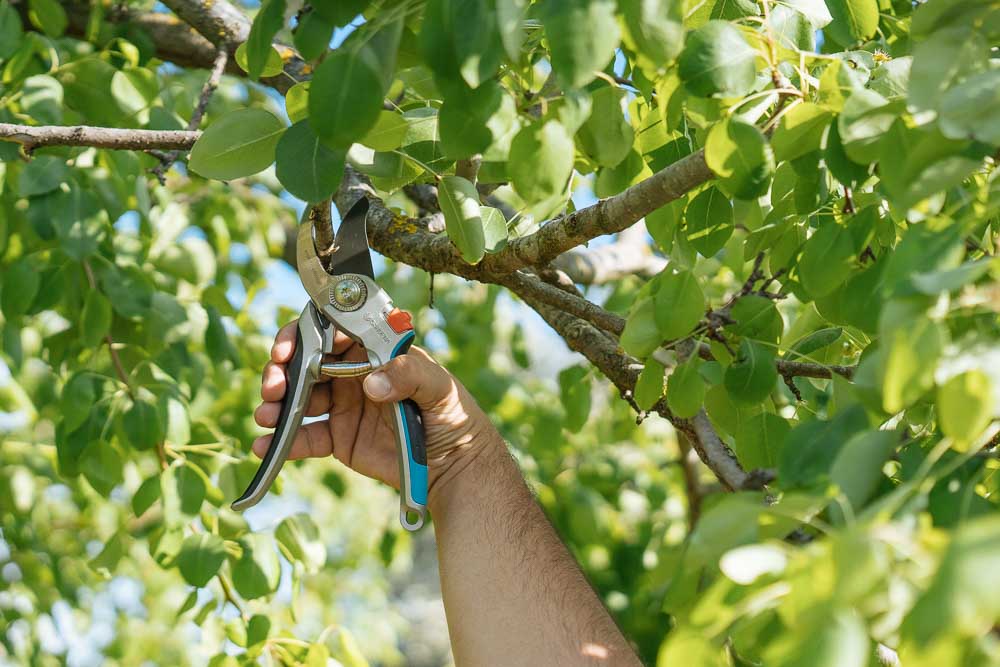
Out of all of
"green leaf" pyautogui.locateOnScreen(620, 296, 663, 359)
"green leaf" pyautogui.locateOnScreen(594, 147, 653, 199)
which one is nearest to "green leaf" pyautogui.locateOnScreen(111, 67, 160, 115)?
"green leaf" pyautogui.locateOnScreen(594, 147, 653, 199)

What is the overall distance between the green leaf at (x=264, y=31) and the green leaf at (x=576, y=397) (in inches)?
57.8

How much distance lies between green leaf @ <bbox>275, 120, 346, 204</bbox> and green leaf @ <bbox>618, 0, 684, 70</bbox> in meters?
0.28

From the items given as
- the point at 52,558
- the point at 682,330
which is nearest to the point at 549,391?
the point at 52,558

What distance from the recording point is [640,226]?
112 inches

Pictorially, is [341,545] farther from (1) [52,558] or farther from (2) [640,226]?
(2) [640,226]

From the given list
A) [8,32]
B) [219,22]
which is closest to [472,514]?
[219,22]

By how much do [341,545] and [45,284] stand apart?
589cm

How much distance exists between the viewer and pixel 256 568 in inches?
66.9

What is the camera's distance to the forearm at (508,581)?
1.28 meters

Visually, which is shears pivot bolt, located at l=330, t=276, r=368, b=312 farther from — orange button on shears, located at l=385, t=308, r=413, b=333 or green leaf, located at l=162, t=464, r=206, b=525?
green leaf, located at l=162, t=464, r=206, b=525

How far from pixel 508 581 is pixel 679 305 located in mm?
540

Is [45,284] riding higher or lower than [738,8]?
lower

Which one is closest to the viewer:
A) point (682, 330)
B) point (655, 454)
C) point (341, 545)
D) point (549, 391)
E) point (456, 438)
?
point (682, 330)

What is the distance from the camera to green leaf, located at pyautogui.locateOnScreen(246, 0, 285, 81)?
2.58 feet
